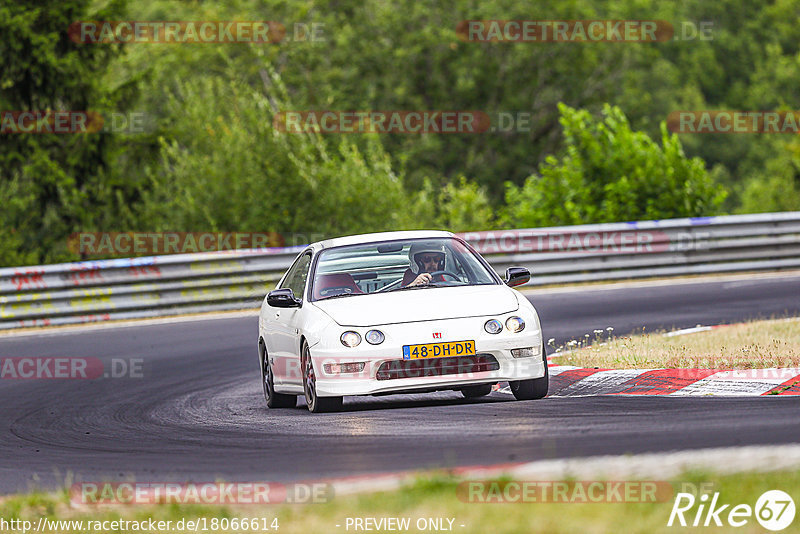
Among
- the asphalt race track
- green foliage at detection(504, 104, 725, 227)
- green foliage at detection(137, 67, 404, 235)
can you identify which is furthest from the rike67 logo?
green foliage at detection(137, 67, 404, 235)

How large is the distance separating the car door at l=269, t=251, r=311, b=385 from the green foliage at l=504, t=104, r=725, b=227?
13.4 meters

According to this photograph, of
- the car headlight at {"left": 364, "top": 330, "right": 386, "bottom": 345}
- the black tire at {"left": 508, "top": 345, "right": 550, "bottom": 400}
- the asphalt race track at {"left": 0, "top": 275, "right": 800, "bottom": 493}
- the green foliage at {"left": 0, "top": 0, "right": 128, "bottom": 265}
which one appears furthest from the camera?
the green foliage at {"left": 0, "top": 0, "right": 128, "bottom": 265}

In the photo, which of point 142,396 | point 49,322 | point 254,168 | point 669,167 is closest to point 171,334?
point 49,322

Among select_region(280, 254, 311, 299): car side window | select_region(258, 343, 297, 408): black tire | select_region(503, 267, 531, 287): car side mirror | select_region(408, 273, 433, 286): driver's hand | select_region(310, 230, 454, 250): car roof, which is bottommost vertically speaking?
select_region(258, 343, 297, 408): black tire

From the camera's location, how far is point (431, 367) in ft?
31.4

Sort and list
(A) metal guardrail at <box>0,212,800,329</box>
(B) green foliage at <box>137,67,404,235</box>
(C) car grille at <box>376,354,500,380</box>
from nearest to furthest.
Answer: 1. (C) car grille at <box>376,354,500,380</box>
2. (A) metal guardrail at <box>0,212,800,329</box>
3. (B) green foliage at <box>137,67,404,235</box>

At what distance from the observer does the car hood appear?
9.79m

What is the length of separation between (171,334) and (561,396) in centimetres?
862

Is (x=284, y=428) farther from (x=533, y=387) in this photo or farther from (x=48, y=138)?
(x=48, y=138)

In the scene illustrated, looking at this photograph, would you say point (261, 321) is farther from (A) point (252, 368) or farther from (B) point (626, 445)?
(B) point (626, 445)

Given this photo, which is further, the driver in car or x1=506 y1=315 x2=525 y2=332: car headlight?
the driver in car

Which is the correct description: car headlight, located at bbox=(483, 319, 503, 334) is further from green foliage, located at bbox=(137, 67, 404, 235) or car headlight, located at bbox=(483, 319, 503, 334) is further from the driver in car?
green foliage, located at bbox=(137, 67, 404, 235)

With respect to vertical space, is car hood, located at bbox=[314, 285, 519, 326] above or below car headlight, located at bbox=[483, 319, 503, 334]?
above

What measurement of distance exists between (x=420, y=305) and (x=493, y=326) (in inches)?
22.7
